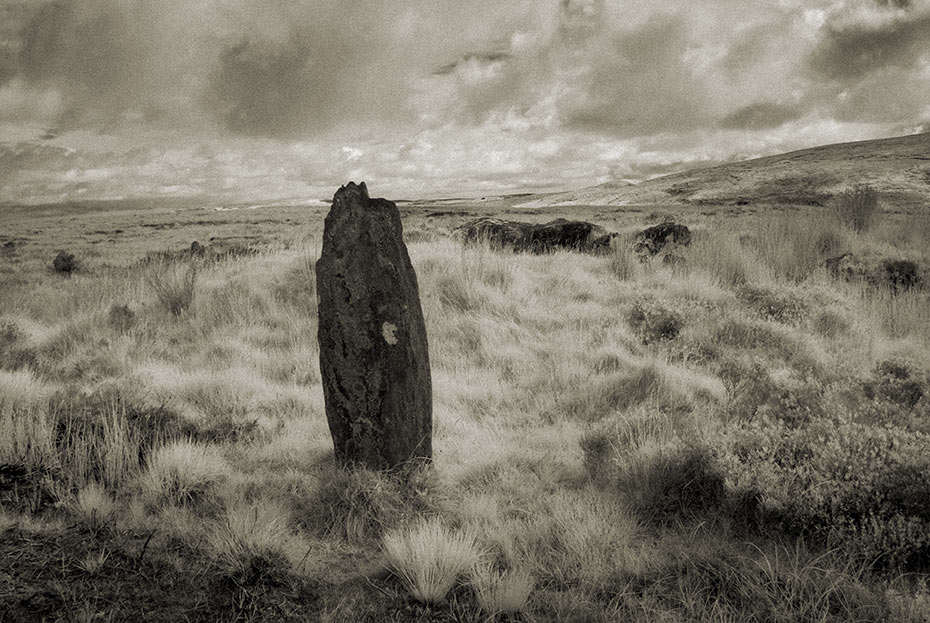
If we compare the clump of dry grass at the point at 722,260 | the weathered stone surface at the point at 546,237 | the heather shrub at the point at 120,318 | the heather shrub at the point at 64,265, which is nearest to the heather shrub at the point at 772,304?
the clump of dry grass at the point at 722,260

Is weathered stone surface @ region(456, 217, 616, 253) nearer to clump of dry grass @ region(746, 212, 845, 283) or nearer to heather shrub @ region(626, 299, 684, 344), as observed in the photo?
clump of dry grass @ region(746, 212, 845, 283)

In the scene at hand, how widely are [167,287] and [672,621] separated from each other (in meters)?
9.47

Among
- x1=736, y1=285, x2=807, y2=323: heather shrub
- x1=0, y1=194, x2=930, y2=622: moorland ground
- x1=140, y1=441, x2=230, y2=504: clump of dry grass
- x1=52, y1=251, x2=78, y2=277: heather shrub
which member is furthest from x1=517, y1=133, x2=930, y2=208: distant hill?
x1=140, y1=441, x2=230, y2=504: clump of dry grass

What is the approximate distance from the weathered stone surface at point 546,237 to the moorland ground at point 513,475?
5.43 meters

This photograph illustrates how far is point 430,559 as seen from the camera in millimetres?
2945

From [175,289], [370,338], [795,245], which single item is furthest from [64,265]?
[795,245]

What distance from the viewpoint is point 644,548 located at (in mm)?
3188

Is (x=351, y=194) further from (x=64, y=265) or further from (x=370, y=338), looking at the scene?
(x=64, y=265)

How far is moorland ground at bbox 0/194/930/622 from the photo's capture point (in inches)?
112

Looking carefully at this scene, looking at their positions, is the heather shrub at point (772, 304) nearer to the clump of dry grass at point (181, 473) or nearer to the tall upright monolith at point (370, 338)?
the tall upright monolith at point (370, 338)

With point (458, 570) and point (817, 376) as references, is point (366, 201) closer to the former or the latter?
point (458, 570)

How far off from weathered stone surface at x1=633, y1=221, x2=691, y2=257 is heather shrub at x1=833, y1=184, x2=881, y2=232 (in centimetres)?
386

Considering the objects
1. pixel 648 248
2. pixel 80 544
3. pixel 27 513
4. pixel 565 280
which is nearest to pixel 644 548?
pixel 80 544

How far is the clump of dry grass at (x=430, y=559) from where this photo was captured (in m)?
2.88
